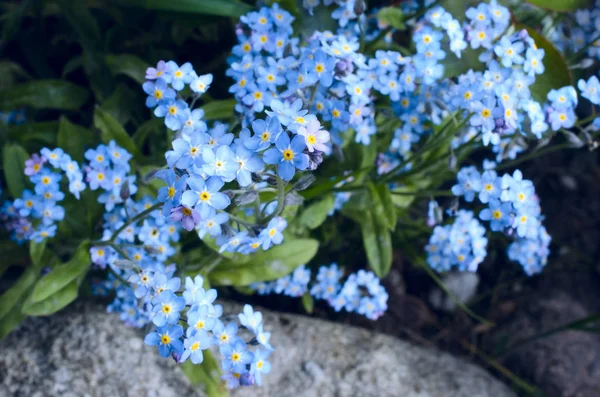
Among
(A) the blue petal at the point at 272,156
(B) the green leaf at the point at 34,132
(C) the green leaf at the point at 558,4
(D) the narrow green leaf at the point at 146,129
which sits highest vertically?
(C) the green leaf at the point at 558,4

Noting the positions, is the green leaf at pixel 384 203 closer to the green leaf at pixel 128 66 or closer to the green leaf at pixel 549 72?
the green leaf at pixel 549 72

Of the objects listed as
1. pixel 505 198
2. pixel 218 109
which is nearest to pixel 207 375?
pixel 218 109

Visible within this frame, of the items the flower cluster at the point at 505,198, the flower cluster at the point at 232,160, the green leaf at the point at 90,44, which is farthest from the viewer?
the green leaf at the point at 90,44

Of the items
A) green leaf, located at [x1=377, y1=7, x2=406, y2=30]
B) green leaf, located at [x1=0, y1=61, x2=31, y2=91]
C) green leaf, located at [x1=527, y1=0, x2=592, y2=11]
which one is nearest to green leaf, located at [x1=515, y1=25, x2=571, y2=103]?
green leaf, located at [x1=527, y1=0, x2=592, y2=11]

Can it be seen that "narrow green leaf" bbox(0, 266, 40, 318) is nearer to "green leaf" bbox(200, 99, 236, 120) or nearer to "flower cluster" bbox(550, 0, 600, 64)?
"green leaf" bbox(200, 99, 236, 120)

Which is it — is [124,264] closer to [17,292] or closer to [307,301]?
[17,292]

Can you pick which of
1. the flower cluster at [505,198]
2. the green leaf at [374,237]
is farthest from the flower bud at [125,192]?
the flower cluster at [505,198]
